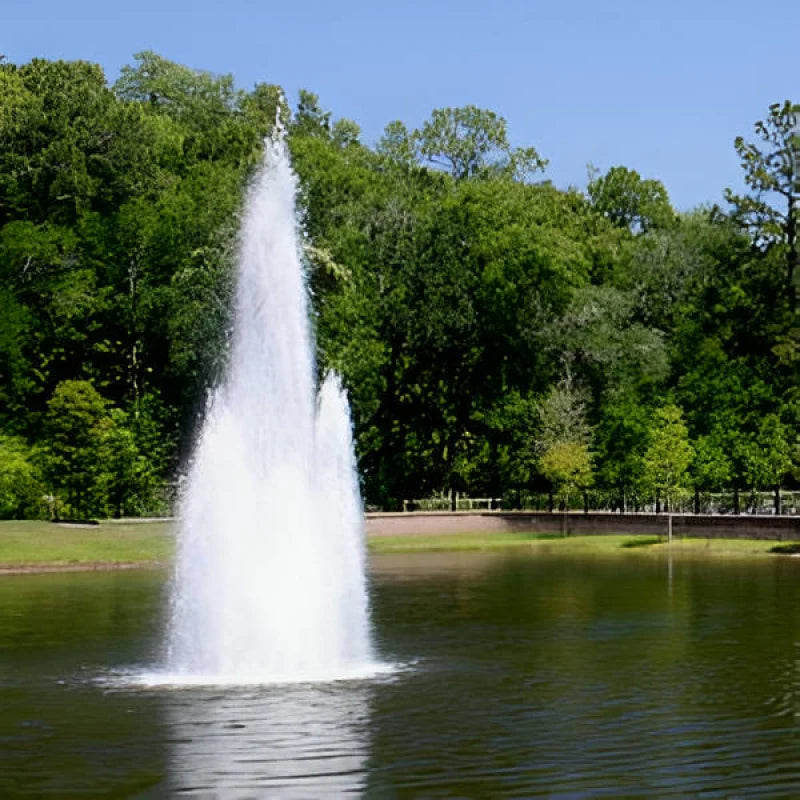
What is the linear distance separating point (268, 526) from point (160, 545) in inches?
1455

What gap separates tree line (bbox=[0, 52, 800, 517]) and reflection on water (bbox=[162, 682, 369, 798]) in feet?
185

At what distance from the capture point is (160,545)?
68.4 m

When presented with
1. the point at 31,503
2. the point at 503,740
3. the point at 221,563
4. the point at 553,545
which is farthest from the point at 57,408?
the point at 503,740

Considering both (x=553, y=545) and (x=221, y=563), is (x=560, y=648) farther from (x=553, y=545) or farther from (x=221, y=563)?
(x=553, y=545)

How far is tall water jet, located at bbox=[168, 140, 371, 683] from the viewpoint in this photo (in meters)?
31.5

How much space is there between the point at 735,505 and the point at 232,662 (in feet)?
180

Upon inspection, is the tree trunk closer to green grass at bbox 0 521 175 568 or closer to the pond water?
green grass at bbox 0 521 175 568

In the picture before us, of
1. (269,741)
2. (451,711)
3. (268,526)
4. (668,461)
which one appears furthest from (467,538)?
(269,741)

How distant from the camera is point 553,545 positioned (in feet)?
254

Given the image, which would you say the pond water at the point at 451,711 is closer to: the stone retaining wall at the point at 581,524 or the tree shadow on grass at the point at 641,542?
the tree shadow on grass at the point at 641,542

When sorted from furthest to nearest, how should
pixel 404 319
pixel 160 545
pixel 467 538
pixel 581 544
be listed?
pixel 404 319 < pixel 467 538 < pixel 581 544 < pixel 160 545

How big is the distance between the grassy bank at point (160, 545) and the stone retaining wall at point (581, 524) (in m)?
1.37

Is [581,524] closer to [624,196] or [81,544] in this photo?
[81,544]

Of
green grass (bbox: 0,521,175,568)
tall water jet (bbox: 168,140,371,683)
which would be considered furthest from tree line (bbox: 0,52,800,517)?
tall water jet (bbox: 168,140,371,683)
